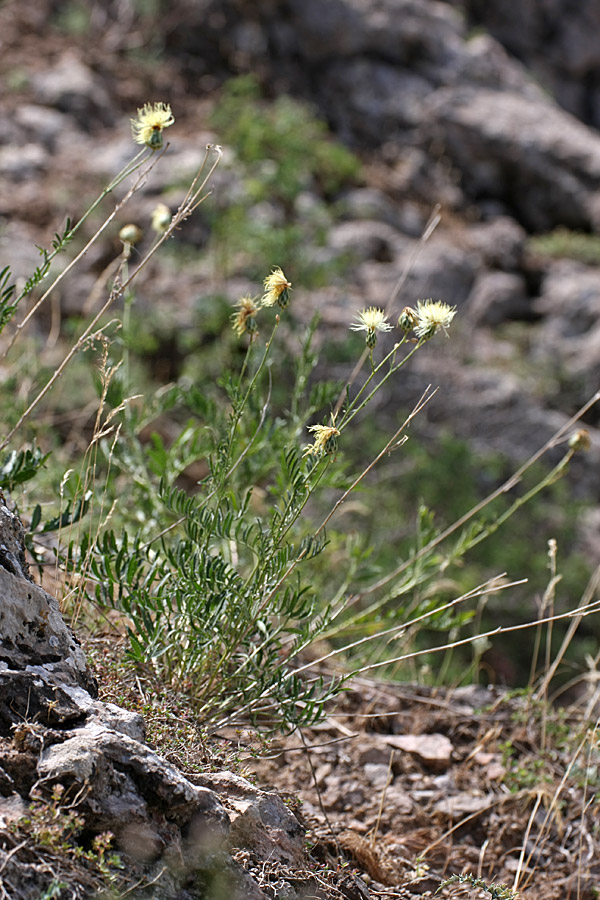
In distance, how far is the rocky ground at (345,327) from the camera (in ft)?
3.93

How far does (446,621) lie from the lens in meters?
1.99

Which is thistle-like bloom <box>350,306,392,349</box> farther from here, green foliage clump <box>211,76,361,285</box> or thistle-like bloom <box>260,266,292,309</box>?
green foliage clump <box>211,76,361,285</box>

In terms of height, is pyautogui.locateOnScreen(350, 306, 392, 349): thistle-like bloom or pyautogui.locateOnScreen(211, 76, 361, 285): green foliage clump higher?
pyautogui.locateOnScreen(350, 306, 392, 349): thistle-like bloom

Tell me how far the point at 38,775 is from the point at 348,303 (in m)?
5.73

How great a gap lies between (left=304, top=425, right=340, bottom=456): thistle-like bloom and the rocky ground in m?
0.55

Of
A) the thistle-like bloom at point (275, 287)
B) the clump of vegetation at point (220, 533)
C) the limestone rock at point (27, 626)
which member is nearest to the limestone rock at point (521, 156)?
the clump of vegetation at point (220, 533)

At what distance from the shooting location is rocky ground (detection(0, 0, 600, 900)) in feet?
3.93

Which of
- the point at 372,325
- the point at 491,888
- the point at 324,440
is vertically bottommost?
the point at 491,888

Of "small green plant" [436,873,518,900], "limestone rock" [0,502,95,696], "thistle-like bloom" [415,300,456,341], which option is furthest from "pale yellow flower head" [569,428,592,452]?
"limestone rock" [0,502,95,696]

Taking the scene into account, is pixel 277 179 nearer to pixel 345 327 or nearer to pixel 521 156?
pixel 345 327

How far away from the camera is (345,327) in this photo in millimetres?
6375

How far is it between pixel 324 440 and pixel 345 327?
Result: 5.17 meters

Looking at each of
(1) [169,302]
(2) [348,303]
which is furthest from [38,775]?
(2) [348,303]

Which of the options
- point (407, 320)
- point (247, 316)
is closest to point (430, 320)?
point (407, 320)
